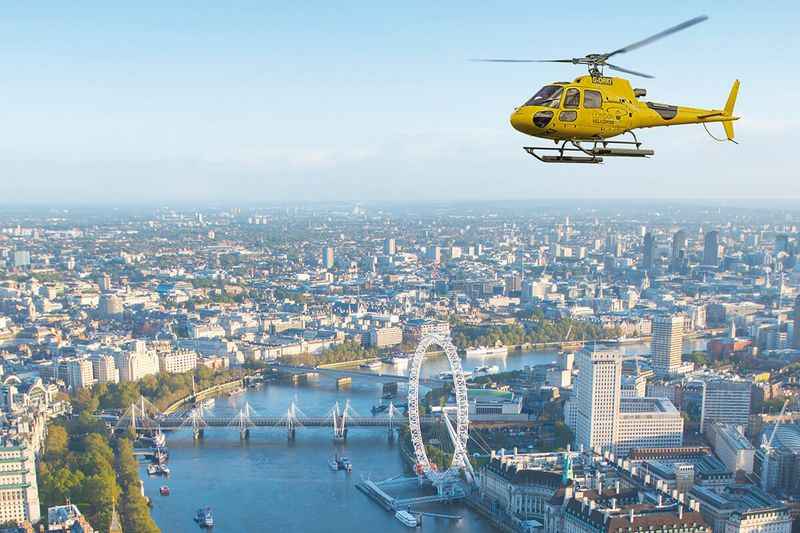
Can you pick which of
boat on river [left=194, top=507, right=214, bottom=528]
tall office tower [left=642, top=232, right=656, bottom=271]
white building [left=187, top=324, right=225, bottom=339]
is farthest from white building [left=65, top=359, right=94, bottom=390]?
tall office tower [left=642, top=232, right=656, bottom=271]

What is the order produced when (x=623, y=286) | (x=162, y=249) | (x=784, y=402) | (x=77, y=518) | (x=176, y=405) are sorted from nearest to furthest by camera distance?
(x=77, y=518), (x=784, y=402), (x=176, y=405), (x=623, y=286), (x=162, y=249)

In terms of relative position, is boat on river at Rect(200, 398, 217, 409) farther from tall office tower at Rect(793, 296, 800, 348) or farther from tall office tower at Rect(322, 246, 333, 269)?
tall office tower at Rect(322, 246, 333, 269)

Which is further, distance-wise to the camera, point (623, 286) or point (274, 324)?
point (623, 286)

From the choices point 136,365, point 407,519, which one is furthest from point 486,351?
point 407,519

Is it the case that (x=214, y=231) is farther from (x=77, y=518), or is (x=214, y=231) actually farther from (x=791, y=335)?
(x=77, y=518)

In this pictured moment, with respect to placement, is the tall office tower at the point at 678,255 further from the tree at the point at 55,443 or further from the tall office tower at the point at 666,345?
the tree at the point at 55,443

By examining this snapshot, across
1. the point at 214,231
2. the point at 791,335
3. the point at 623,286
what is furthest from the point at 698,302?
the point at 214,231

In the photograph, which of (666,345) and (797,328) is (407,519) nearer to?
(666,345)

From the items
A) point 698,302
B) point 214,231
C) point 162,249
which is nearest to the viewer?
point 698,302
